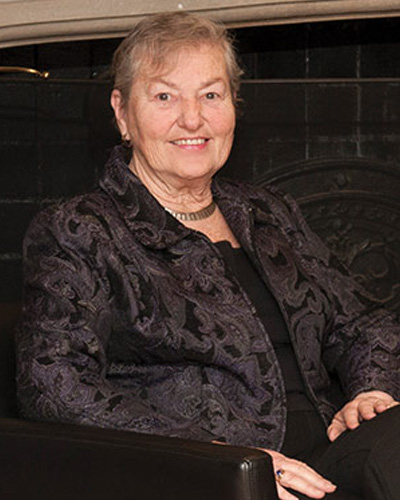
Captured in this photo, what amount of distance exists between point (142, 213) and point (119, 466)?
2.03ft

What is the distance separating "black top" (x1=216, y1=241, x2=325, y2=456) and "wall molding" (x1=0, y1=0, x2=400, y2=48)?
92 cm

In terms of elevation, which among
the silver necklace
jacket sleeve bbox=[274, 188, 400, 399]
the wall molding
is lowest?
jacket sleeve bbox=[274, 188, 400, 399]

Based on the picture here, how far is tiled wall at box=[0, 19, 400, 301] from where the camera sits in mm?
2795

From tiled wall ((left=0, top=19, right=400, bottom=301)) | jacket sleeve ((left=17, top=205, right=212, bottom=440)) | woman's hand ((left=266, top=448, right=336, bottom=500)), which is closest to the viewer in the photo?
woman's hand ((left=266, top=448, right=336, bottom=500))

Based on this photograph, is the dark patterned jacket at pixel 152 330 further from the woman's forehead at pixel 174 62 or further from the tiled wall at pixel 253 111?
the tiled wall at pixel 253 111

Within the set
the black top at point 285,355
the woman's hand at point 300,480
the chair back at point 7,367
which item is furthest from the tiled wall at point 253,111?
the woman's hand at point 300,480

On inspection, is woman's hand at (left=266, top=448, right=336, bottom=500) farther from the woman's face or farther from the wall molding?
the wall molding

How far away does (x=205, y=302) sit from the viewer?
209 centimetres

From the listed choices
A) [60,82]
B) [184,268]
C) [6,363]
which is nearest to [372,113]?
[60,82]

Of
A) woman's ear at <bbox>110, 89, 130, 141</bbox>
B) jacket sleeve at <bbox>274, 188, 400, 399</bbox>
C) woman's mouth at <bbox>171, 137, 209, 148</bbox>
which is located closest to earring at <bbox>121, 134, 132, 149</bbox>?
woman's ear at <bbox>110, 89, 130, 141</bbox>

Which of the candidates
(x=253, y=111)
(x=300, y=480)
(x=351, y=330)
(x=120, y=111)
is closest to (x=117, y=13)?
(x=253, y=111)

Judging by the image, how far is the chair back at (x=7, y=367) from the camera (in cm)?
210

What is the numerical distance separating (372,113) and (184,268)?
3.55 feet

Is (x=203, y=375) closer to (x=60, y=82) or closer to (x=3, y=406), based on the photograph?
(x=3, y=406)
